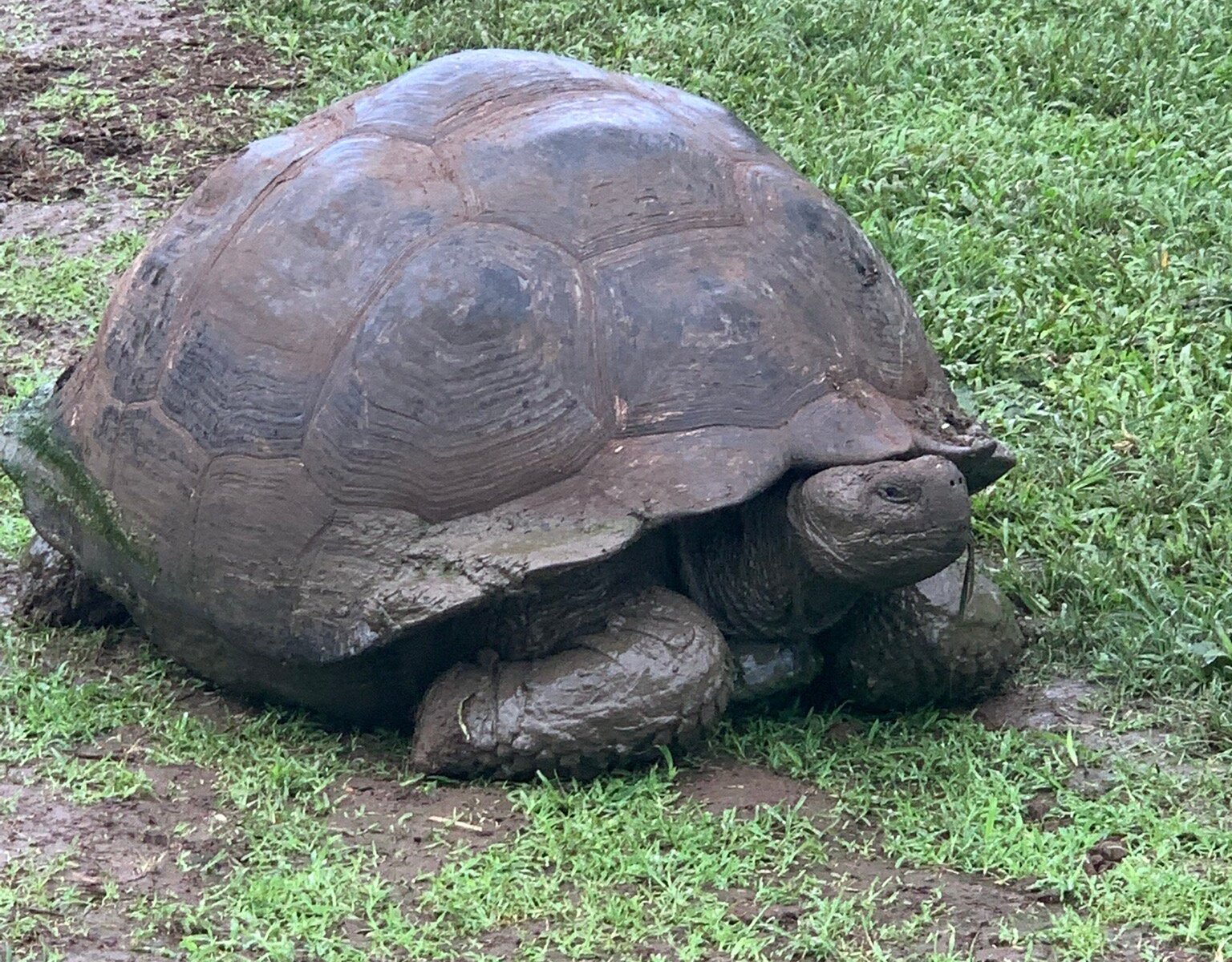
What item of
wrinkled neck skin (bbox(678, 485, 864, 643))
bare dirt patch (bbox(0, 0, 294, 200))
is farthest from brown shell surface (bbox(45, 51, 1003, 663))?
bare dirt patch (bbox(0, 0, 294, 200))

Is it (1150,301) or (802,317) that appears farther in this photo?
(1150,301)

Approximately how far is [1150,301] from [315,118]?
2.73 meters

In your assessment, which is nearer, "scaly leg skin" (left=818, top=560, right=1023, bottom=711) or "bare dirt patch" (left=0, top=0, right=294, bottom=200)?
"scaly leg skin" (left=818, top=560, right=1023, bottom=711)

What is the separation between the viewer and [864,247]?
12.8 feet

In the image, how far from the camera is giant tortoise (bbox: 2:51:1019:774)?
136 inches

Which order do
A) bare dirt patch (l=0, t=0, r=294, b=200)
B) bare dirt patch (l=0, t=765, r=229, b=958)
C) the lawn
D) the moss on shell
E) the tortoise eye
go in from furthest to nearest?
bare dirt patch (l=0, t=0, r=294, b=200)
the moss on shell
the tortoise eye
the lawn
bare dirt patch (l=0, t=765, r=229, b=958)

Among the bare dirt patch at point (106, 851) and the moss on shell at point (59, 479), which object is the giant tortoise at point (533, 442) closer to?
the moss on shell at point (59, 479)

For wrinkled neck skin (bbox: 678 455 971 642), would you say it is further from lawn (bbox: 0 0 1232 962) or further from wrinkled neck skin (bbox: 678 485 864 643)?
lawn (bbox: 0 0 1232 962)

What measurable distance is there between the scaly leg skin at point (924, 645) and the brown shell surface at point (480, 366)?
280 millimetres

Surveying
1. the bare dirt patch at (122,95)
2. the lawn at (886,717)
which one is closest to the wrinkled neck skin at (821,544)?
the lawn at (886,717)

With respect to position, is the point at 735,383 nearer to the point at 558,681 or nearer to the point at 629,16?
the point at 558,681

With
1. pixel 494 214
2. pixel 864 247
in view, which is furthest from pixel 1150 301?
pixel 494 214

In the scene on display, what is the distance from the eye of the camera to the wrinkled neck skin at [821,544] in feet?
11.1

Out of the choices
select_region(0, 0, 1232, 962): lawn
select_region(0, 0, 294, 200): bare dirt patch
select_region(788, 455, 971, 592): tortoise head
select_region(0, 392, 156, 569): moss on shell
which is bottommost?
select_region(0, 0, 294, 200): bare dirt patch
